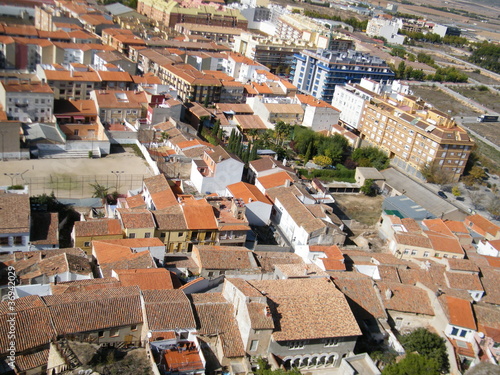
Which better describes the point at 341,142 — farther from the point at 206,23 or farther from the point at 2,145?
the point at 206,23

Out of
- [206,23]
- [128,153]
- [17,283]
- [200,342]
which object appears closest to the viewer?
[200,342]

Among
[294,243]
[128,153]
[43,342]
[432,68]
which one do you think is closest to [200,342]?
[43,342]

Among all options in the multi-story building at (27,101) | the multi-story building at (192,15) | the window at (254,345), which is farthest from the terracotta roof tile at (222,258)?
the multi-story building at (192,15)

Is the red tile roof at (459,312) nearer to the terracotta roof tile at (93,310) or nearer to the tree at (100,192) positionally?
the terracotta roof tile at (93,310)

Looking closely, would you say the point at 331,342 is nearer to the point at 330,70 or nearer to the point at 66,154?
the point at 66,154

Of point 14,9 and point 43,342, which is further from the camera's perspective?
point 14,9

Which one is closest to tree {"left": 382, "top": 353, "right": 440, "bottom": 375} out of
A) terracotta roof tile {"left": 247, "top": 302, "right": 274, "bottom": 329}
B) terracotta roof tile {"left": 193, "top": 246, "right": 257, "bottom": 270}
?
terracotta roof tile {"left": 247, "top": 302, "right": 274, "bottom": 329}
